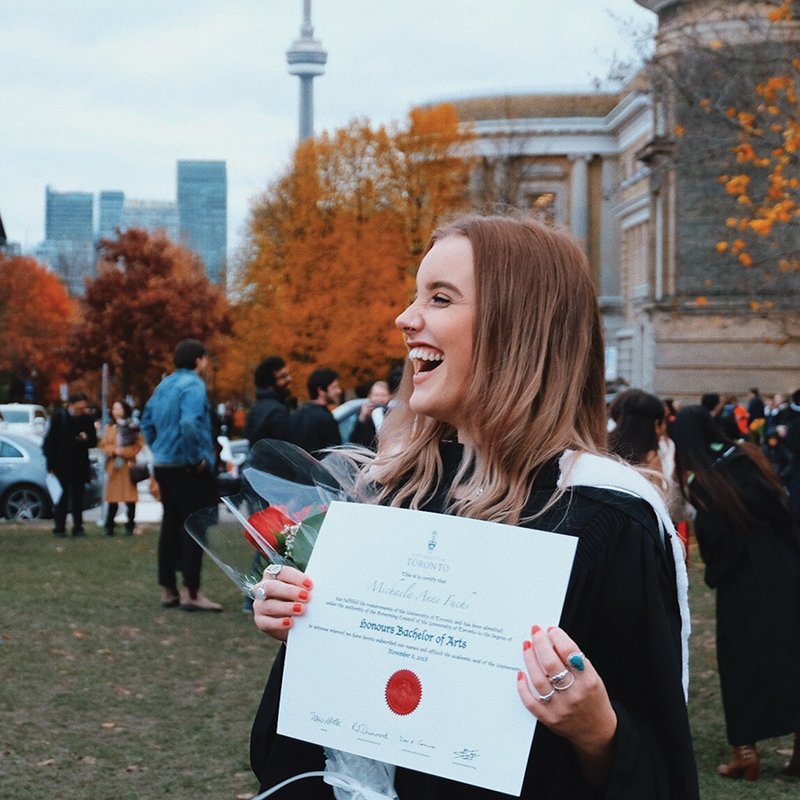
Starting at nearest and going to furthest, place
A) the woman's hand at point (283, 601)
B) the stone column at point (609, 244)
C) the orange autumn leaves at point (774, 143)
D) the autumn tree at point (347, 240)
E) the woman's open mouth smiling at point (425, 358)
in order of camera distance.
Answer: the woman's hand at point (283, 601) < the woman's open mouth smiling at point (425, 358) < the orange autumn leaves at point (774, 143) < the autumn tree at point (347, 240) < the stone column at point (609, 244)

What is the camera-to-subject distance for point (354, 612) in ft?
7.87

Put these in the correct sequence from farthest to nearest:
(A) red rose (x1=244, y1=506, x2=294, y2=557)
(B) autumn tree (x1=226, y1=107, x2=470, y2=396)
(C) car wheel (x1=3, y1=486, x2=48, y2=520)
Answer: (B) autumn tree (x1=226, y1=107, x2=470, y2=396), (C) car wheel (x1=3, y1=486, x2=48, y2=520), (A) red rose (x1=244, y1=506, x2=294, y2=557)

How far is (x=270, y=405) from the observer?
473 inches

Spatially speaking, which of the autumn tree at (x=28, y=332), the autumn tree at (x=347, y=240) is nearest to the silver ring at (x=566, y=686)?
the autumn tree at (x=347, y=240)

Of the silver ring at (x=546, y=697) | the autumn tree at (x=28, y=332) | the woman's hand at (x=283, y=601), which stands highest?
the autumn tree at (x=28, y=332)

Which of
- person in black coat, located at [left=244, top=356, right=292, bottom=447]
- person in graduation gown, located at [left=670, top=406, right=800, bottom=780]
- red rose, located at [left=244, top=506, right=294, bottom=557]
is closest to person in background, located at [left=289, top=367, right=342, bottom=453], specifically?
person in black coat, located at [left=244, top=356, right=292, bottom=447]

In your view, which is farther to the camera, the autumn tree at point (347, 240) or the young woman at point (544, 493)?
the autumn tree at point (347, 240)

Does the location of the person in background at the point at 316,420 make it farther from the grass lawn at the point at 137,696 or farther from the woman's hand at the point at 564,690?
the woman's hand at the point at 564,690

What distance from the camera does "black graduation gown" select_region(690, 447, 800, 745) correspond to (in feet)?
23.7

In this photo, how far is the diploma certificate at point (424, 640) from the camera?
225 centimetres

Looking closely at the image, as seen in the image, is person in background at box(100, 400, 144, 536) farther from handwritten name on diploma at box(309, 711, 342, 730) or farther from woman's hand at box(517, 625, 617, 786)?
woman's hand at box(517, 625, 617, 786)

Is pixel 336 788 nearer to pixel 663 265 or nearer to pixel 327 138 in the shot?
pixel 663 265

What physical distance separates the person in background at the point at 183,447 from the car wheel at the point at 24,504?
10.7 metres

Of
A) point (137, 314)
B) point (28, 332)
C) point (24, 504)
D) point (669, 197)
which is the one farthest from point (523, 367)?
point (28, 332)
